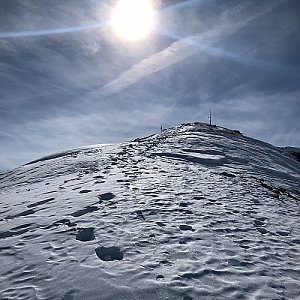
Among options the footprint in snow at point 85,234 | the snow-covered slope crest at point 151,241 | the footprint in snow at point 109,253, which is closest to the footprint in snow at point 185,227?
the snow-covered slope crest at point 151,241

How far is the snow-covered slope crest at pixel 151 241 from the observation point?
4.29 meters

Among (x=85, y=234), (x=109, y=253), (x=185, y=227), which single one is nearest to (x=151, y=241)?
(x=109, y=253)

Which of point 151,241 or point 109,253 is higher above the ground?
point 151,241

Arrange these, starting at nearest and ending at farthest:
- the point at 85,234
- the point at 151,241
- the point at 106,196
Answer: the point at 151,241, the point at 85,234, the point at 106,196

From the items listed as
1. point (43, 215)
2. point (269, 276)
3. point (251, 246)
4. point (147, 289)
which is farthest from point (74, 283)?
point (43, 215)

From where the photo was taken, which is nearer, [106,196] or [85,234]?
[85,234]

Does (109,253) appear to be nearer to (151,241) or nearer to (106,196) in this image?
(151,241)

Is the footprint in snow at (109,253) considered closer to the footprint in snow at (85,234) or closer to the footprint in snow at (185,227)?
the footprint in snow at (85,234)

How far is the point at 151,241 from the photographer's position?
5.80 meters

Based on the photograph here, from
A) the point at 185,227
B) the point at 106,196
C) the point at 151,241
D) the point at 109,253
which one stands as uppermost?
the point at 106,196

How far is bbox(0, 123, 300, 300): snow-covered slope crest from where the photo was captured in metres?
4.29

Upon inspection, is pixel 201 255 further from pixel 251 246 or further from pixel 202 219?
pixel 202 219

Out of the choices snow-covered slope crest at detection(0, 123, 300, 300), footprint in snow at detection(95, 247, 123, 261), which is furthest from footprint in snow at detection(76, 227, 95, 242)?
footprint in snow at detection(95, 247, 123, 261)

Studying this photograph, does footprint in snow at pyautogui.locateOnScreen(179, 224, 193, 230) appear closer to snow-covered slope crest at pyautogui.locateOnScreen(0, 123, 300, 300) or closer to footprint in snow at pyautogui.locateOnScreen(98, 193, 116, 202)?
snow-covered slope crest at pyautogui.locateOnScreen(0, 123, 300, 300)
